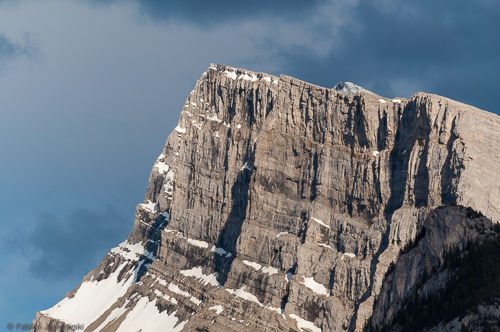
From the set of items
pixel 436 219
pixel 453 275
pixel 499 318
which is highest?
pixel 436 219

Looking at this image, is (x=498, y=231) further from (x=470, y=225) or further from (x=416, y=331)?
(x=416, y=331)

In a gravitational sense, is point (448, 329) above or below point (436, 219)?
below

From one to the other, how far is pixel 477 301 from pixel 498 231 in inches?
561

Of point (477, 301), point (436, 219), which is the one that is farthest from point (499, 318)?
point (436, 219)

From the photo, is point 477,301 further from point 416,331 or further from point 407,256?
point 407,256

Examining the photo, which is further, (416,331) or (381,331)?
(381,331)

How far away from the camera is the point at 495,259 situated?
495 feet

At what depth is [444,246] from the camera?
523 ft

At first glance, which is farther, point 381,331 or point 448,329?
point 381,331

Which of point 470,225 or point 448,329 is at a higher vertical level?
point 470,225

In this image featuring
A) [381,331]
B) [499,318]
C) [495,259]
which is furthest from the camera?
[381,331]

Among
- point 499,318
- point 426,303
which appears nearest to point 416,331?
point 426,303

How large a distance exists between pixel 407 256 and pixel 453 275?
14487mm

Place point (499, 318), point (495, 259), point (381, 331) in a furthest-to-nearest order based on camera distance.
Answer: point (381, 331) < point (495, 259) < point (499, 318)
